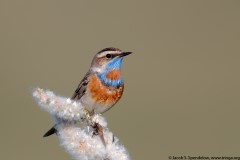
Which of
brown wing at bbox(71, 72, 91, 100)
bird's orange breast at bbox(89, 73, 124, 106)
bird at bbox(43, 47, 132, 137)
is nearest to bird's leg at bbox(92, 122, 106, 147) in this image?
bird at bbox(43, 47, 132, 137)

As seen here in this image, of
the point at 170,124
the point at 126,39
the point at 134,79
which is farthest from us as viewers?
the point at 126,39

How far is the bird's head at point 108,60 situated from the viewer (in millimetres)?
5234

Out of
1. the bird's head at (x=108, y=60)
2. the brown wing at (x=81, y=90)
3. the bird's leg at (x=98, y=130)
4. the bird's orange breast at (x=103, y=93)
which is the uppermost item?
the bird's head at (x=108, y=60)

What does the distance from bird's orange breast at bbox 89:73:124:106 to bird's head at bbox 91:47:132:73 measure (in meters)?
0.12

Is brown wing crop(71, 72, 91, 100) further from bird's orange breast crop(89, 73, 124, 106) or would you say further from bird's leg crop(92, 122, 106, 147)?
bird's leg crop(92, 122, 106, 147)

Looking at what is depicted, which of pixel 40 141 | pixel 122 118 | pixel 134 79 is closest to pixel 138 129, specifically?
pixel 122 118

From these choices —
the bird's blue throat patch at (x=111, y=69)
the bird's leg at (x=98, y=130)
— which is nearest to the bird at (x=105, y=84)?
the bird's blue throat patch at (x=111, y=69)

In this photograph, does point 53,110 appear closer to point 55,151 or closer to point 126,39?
point 55,151

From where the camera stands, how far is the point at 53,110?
3.28 m

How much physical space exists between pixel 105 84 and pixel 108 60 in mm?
194

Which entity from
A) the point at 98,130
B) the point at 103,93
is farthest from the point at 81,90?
the point at 98,130

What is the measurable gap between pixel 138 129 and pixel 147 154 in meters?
1.59

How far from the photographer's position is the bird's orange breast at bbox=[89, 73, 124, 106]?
17.0 feet

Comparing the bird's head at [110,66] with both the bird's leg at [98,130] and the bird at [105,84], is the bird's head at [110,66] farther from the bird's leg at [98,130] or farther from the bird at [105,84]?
the bird's leg at [98,130]
